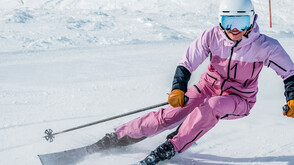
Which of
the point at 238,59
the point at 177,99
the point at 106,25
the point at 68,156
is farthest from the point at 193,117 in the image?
the point at 106,25

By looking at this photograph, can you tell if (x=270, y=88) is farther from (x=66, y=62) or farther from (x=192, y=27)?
(x=192, y=27)

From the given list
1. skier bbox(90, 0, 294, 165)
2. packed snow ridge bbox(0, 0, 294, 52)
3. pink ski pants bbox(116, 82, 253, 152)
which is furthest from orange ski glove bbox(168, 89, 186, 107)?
packed snow ridge bbox(0, 0, 294, 52)

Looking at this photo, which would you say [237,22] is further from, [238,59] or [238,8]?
[238,59]

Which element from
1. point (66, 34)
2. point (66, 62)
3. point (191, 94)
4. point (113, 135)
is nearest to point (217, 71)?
point (191, 94)

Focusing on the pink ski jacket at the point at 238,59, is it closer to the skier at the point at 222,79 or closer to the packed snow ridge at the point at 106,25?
the skier at the point at 222,79

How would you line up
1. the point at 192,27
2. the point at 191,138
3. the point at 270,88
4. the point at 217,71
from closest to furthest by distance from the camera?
A: the point at 191,138 < the point at 217,71 < the point at 270,88 < the point at 192,27

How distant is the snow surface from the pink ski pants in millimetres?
276

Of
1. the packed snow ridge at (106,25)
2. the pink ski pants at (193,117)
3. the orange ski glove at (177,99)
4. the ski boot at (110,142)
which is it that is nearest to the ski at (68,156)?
the ski boot at (110,142)

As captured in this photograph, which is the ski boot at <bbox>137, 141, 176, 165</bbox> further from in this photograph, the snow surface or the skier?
the snow surface

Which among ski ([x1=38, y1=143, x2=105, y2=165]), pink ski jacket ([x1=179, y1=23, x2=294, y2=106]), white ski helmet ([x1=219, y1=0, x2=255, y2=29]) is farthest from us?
ski ([x1=38, y1=143, x2=105, y2=165])

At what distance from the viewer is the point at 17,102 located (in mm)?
4117

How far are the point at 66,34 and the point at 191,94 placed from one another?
8954mm

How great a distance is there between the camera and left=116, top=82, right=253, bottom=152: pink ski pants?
2.26 m

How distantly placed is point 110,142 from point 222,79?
1091mm
